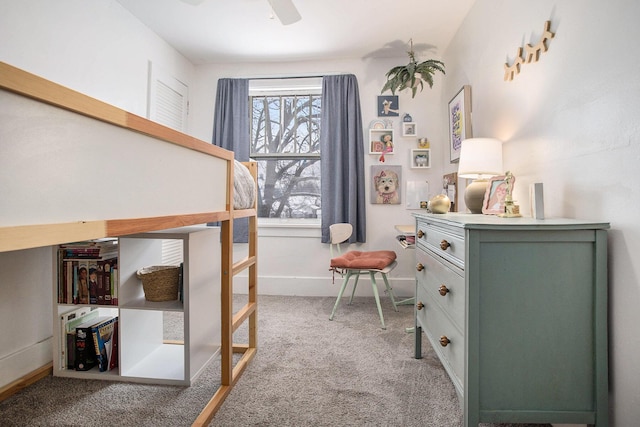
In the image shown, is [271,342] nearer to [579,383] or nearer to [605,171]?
[579,383]

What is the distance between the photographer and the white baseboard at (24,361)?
1.71m

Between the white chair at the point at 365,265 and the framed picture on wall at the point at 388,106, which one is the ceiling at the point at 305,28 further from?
the white chair at the point at 365,265

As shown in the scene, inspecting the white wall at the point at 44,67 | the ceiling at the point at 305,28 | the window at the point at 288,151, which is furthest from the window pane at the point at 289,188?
the white wall at the point at 44,67

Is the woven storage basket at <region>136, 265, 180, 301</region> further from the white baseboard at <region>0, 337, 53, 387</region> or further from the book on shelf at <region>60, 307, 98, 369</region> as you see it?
the white baseboard at <region>0, 337, 53, 387</region>

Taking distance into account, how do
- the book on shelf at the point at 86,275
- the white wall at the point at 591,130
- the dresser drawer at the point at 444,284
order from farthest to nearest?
the book on shelf at the point at 86,275 → the dresser drawer at the point at 444,284 → the white wall at the point at 591,130

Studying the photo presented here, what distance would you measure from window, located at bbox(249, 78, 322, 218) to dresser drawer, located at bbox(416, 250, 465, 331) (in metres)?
1.97

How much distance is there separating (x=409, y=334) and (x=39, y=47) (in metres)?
2.94

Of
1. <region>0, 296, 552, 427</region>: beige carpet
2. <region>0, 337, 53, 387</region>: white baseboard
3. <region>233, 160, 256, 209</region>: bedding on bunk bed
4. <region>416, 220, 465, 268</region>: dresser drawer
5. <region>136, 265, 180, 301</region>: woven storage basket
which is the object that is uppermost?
<region>233, 160, 256, 209</region>: bedding on bunk bed

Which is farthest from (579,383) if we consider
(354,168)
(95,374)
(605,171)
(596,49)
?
(354,168)

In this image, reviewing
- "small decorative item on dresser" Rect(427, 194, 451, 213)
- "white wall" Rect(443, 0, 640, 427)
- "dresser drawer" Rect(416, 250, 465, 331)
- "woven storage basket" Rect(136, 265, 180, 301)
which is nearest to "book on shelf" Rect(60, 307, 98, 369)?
"woven storage basket" Rect(136, 265, 180, 301)

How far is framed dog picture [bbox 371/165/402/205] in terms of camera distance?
3453 mm

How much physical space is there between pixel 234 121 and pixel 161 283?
227 centimetres

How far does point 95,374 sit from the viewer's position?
5.69 ft

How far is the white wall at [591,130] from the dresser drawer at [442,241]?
19.5 inches
